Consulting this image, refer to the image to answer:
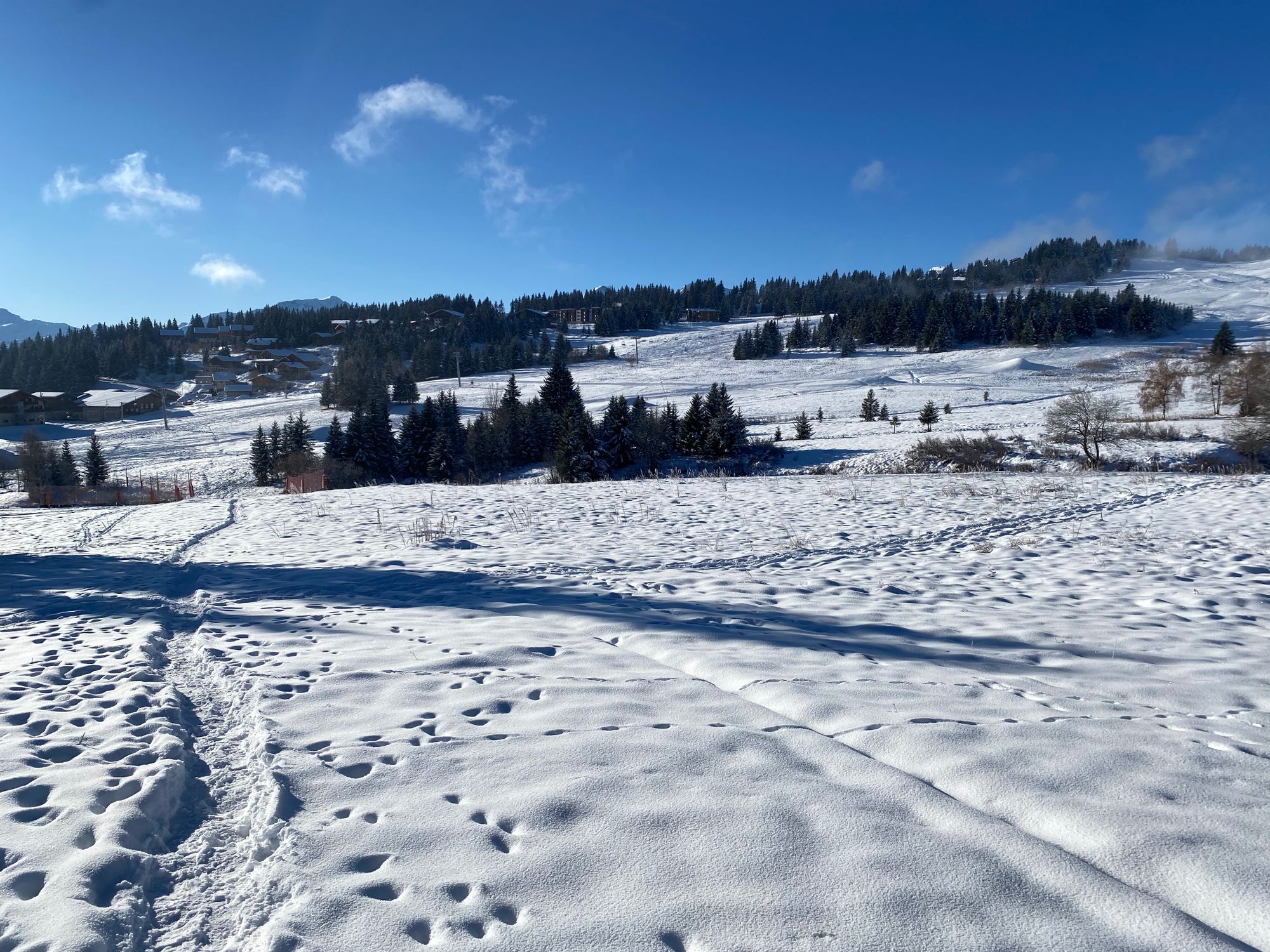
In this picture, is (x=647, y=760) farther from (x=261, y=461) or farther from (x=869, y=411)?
(x=869, y=411)

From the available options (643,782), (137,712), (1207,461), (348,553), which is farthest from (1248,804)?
(1207,461)

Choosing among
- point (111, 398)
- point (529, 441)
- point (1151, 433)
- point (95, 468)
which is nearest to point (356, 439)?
point (529, 441)

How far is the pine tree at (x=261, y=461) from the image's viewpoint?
151 feet

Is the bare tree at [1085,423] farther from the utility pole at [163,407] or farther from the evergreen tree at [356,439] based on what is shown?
the utility pole at [163,407]

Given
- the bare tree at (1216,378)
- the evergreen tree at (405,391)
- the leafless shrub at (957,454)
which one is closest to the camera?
the leafless shrub at (957,454)

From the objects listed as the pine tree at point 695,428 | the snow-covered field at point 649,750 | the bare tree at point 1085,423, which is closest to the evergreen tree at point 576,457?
the pine tree at point 695,428

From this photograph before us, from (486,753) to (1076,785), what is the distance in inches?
125

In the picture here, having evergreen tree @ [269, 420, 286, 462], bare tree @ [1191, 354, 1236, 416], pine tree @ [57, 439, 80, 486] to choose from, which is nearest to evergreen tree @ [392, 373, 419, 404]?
evergreen tree @ [269, 420, 286, 462]

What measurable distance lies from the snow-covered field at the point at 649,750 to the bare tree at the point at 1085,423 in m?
27.9

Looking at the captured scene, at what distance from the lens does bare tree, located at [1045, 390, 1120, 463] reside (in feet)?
113

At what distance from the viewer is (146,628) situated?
6.59m

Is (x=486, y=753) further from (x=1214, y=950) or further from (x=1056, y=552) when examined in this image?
(x=1056, y=552)

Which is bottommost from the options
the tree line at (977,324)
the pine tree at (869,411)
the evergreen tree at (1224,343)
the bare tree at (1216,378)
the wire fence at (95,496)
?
the wire fence at (95,496)

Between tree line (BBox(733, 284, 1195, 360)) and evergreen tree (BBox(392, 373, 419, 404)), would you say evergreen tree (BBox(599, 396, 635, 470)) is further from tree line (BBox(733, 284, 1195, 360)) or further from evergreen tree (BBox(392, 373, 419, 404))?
tree line (BBox(733, 284, 1195, 360))
